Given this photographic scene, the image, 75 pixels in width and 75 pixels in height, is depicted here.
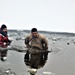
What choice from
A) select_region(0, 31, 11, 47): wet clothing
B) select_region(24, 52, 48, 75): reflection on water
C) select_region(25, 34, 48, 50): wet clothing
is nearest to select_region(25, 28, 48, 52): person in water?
select_region(25, 34, 48, 50): wet clothing

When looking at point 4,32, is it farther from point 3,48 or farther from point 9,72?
point 9,72

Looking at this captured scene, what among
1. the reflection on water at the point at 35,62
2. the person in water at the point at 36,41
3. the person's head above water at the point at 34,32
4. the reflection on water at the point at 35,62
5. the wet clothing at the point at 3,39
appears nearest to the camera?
the reflection on water at the point at 35,62

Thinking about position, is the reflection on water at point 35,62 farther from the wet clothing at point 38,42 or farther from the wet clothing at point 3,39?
the wet clothing at point 3,39

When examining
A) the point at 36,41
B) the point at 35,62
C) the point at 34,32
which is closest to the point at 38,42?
the point at 36,41

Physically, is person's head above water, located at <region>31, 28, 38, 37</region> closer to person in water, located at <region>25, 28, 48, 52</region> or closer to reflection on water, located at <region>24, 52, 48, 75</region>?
person in water, located at <region>25, 28, 48, 52</region>

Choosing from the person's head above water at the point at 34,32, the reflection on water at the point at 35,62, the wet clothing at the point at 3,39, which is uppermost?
the person's head above water at the point at 34,32

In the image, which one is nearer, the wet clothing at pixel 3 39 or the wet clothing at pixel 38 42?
the wet clothing at pixel 38 42

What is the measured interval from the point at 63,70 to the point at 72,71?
0.39 metres

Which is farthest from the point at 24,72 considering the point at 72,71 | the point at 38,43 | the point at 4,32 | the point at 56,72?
the point at 4,32

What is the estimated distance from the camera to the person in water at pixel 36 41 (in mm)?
14352

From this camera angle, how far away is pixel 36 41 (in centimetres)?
1455

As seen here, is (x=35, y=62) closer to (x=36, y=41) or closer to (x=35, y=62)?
(x=35, y=62)

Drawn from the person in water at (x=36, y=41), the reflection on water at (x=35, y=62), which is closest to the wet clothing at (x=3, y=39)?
the person in water at (x=36, y=41)

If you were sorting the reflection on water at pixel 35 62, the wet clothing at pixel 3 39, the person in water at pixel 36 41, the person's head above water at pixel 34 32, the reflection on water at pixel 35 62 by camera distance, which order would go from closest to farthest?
the reflection on water at pixel 35 62 < the reflection on water at pixel 35 62 < the person's head above water at pixel 34 32 < the person in water at pixel 36 41 < the wet clothing at pixel 3 39
